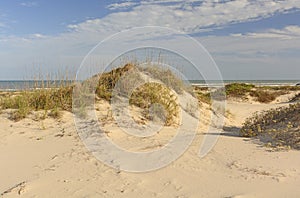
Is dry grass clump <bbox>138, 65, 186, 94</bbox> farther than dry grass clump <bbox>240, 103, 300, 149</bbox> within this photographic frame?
Yes

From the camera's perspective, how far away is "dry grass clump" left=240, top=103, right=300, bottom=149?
579 centimetres

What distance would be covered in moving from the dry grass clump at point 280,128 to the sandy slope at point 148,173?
1.32ft

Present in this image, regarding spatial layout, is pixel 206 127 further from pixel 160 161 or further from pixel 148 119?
pixel 160 161

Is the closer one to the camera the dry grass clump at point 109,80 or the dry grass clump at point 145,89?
the dry grass clump at point 145,89

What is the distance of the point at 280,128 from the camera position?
21.5 ft

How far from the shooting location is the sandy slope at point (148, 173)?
13.4 feet

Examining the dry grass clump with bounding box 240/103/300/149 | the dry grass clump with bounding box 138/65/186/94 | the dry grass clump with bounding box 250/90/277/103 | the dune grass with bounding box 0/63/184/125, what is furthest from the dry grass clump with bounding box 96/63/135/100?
the dry grass clump with bounding box 250/90/277/103

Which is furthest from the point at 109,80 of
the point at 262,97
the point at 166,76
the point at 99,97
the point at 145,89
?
the point at 262,97

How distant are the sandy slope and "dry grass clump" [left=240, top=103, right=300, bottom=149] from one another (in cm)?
40

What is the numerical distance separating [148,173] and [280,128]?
3.32m

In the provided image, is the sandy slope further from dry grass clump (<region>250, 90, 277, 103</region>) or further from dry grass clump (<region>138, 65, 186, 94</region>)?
dry grass clump (<region>250, 90, 277, 103</region>)

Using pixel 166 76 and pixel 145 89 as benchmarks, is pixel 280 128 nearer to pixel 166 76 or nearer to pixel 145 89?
pixel 145 89

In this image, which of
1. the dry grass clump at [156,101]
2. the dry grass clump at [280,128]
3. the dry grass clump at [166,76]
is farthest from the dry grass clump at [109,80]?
the dry grass clump at [280,128]

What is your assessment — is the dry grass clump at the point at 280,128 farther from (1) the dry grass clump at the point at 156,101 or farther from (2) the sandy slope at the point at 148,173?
(1) the dry grass clump at the point at 156,101
